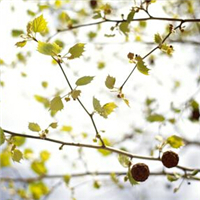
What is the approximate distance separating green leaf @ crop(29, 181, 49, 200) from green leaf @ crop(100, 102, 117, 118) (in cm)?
127

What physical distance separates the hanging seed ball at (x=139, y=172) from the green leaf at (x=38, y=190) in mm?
1205

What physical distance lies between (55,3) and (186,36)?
4.03 ft

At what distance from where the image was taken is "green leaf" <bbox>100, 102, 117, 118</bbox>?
1.09 metres

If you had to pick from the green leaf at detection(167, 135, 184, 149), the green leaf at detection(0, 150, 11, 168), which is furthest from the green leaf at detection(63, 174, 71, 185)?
the green leaf at detection(167, 135, 184, 149)

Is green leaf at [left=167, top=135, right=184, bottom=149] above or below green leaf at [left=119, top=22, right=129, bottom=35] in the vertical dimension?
below

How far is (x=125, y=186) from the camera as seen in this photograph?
104 inches

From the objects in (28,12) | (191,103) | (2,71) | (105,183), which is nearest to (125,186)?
(105,183)

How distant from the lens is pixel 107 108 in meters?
1.09

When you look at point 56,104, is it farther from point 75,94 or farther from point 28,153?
point 28,153

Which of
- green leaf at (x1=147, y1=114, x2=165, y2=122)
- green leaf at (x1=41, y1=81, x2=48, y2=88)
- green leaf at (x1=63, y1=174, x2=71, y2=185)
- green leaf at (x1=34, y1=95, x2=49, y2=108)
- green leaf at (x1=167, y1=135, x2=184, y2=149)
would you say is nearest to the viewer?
green leaf at (x1=167, y1=135, x2=184, y2=149)

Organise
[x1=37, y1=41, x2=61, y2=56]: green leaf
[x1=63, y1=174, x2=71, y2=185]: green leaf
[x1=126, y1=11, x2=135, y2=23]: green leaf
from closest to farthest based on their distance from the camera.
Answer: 1. [x1=37, y1=41, x2=61, y2=56]: green leaf
2. [x1=126, y1=11, x2=135, y2=23]: green leaf
3. [x1=63, y1=174, x2=71, y2=185]: green leaf

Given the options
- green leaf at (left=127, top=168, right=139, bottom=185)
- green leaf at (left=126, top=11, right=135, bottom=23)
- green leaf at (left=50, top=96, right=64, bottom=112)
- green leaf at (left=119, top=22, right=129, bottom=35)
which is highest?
green leaf at (left=119, top=22, right=129, bottom=35)

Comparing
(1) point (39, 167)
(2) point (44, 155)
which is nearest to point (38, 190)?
(1) point (39, 167)

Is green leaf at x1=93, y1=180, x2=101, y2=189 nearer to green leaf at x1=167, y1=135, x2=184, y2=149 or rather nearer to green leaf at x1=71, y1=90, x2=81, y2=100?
green leaf at x1=167, y1=135, x2=184, y2=149
